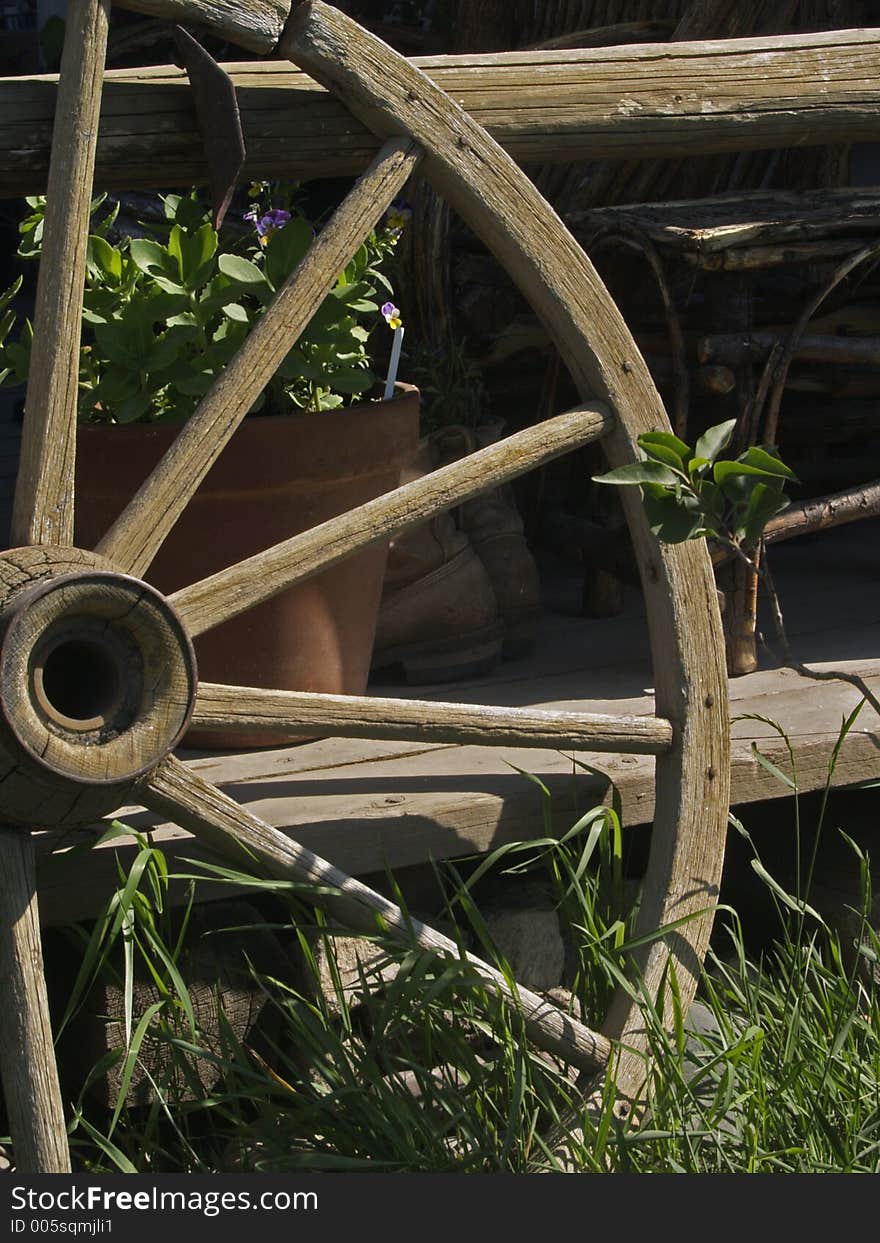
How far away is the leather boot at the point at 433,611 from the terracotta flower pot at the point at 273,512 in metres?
0.42

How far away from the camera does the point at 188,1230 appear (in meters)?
1.67

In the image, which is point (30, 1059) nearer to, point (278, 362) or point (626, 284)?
point (278, 362)

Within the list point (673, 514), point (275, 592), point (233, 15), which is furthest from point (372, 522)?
point (233, 15)

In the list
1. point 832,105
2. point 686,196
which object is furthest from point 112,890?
point 686,196

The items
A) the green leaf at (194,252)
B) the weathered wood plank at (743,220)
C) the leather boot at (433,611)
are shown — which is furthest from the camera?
the leather boot at (433,611)

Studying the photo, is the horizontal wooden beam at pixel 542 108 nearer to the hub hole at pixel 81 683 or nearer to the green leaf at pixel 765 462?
the hub hole at pixel 81 683

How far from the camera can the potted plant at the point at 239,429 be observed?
2.09 metres

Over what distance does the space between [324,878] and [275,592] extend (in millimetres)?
366

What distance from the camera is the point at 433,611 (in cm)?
279

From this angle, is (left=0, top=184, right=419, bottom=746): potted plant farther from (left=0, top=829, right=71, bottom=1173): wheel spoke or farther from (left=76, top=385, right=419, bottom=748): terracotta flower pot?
(left=0, top=829, right=71, bottom=1173): wheel spoke

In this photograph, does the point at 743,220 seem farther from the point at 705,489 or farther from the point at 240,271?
the point at 705,489

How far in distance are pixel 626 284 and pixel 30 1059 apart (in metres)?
2.03

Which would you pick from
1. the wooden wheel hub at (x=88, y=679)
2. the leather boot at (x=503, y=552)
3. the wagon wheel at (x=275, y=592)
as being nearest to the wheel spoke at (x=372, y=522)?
the wagon wheel at (x=275, y=592)

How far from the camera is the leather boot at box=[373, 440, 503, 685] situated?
2.78 m
